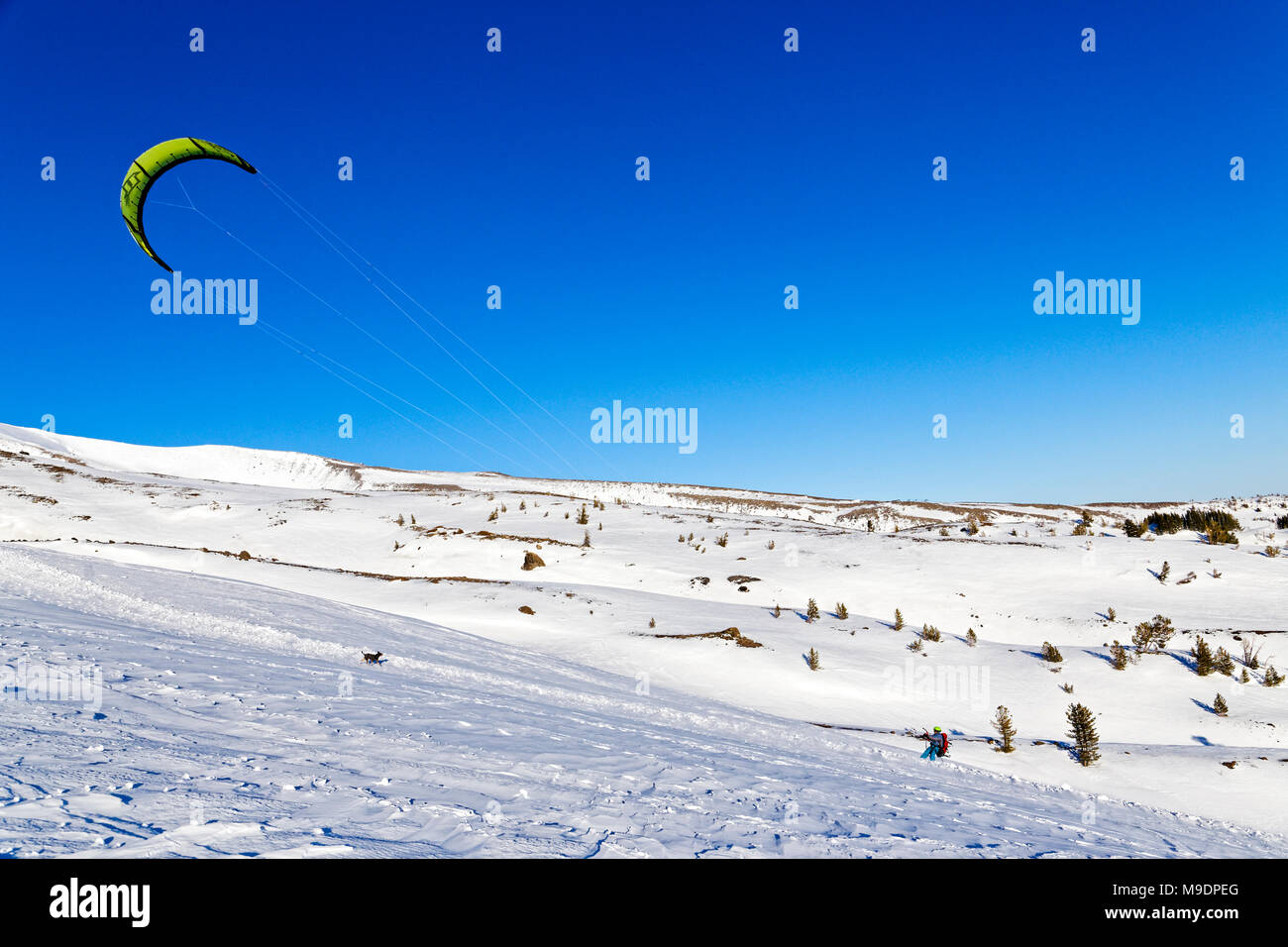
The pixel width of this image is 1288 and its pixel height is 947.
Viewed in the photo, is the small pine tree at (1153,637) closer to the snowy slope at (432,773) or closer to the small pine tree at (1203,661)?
the small pine tree at (1203,661)

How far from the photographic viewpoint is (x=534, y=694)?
10.3 meters

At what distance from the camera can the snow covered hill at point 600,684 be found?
4324 mm

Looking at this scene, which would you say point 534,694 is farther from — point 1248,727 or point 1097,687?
point 1248,727

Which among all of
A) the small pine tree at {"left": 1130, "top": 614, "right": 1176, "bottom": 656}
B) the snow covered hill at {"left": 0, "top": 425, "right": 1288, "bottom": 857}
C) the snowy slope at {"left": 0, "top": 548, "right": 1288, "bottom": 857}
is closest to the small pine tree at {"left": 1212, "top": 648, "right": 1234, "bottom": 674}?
the snow covered hill at {"left": 0, "top": 425, "right": 1288, "bottom": 857}

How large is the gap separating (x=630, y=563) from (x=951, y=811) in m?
16.8

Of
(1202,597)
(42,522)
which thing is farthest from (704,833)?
(42,522)

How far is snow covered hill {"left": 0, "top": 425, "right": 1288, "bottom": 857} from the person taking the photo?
4324 millimetres

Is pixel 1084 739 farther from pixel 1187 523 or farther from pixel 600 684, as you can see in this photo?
pixel 1187 523

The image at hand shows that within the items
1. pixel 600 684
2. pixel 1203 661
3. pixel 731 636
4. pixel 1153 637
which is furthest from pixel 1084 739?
pixel 600 684
